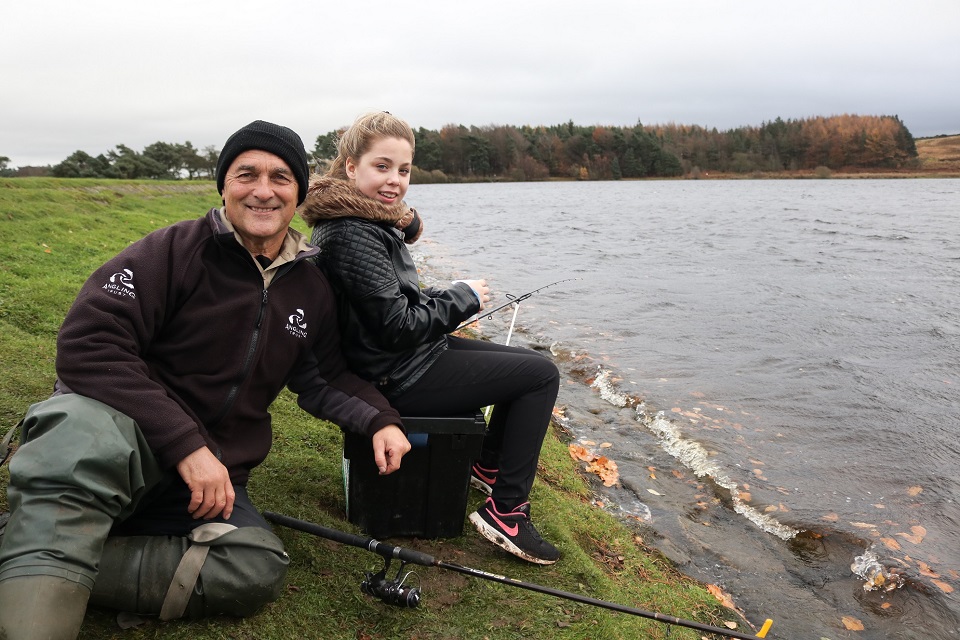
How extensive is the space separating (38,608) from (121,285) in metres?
1.12

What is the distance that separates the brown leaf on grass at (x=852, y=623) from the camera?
13.9 ft

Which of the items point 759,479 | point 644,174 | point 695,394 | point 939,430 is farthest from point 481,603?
point 644,174

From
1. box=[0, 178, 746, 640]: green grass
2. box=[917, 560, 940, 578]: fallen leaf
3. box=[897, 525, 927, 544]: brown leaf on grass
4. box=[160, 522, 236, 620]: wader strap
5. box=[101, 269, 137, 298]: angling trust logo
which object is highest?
box=[101, 269, 137, 298]: angling trust logo

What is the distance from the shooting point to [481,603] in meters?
3.34

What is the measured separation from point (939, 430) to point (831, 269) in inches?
456

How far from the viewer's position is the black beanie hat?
3.03m

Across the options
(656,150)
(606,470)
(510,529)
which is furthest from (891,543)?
(656,150)

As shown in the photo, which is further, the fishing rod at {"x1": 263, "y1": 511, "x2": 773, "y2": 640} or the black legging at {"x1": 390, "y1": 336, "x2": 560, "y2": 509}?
the black legging at {"x1": 390, "y1": 336, "x2": 560, "y2": 509}

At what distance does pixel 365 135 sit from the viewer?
3.69 meters

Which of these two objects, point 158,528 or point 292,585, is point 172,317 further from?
point 292,585

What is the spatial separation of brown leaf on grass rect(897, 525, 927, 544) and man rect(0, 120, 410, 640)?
4255 millimetres

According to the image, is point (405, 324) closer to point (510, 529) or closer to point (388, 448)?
point (388, 448)

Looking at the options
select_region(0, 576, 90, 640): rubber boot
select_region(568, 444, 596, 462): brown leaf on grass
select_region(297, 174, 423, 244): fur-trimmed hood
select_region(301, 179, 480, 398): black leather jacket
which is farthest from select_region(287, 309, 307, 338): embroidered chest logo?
select_region(568, 444, 596, 462): brown leaf on grass

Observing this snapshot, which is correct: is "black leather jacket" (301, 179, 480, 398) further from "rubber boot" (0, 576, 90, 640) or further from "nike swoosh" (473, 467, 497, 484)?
"rubber boot" (0, 576, 90, 640)
